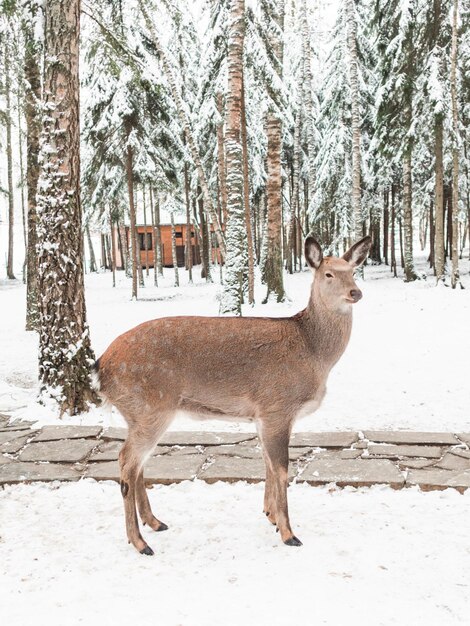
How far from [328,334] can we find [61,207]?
3950mm

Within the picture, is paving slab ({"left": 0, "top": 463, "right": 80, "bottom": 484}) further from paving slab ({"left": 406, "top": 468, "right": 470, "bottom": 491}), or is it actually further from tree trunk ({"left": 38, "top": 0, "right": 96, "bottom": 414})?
paving slab ({"left": 406, "top": 468, "right": 470, "bottom": 491})

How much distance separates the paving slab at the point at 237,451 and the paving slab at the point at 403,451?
109cm

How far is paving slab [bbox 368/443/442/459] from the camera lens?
5645 mm

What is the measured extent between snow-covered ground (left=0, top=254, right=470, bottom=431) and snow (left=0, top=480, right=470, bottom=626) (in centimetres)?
83

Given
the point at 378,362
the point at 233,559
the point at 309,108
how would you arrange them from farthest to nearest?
the point at 309,108 → the point at 378,362 → the point at 233,559

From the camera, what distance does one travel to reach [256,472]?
5.30 m

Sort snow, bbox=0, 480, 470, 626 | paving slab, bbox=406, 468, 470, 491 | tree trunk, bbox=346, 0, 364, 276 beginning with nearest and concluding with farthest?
1. snow, bbox=0, 480, 470, 626
2. paving slab, bbox=406, 468, 470, 491
3. tree trunk, bbox=346, 0, 364, 276

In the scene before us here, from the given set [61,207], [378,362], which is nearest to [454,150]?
[378,362]

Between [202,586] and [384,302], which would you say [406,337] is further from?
[202,586]

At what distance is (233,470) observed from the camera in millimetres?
5355

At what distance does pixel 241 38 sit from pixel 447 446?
10677 mm

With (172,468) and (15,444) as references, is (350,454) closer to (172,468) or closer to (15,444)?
(172,468)

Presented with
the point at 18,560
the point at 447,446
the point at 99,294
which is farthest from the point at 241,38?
the point at 99,294

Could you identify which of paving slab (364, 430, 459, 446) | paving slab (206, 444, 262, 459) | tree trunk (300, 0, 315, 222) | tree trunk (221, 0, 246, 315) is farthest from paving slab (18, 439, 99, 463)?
tree trunk (300, 0, 315, 222)
